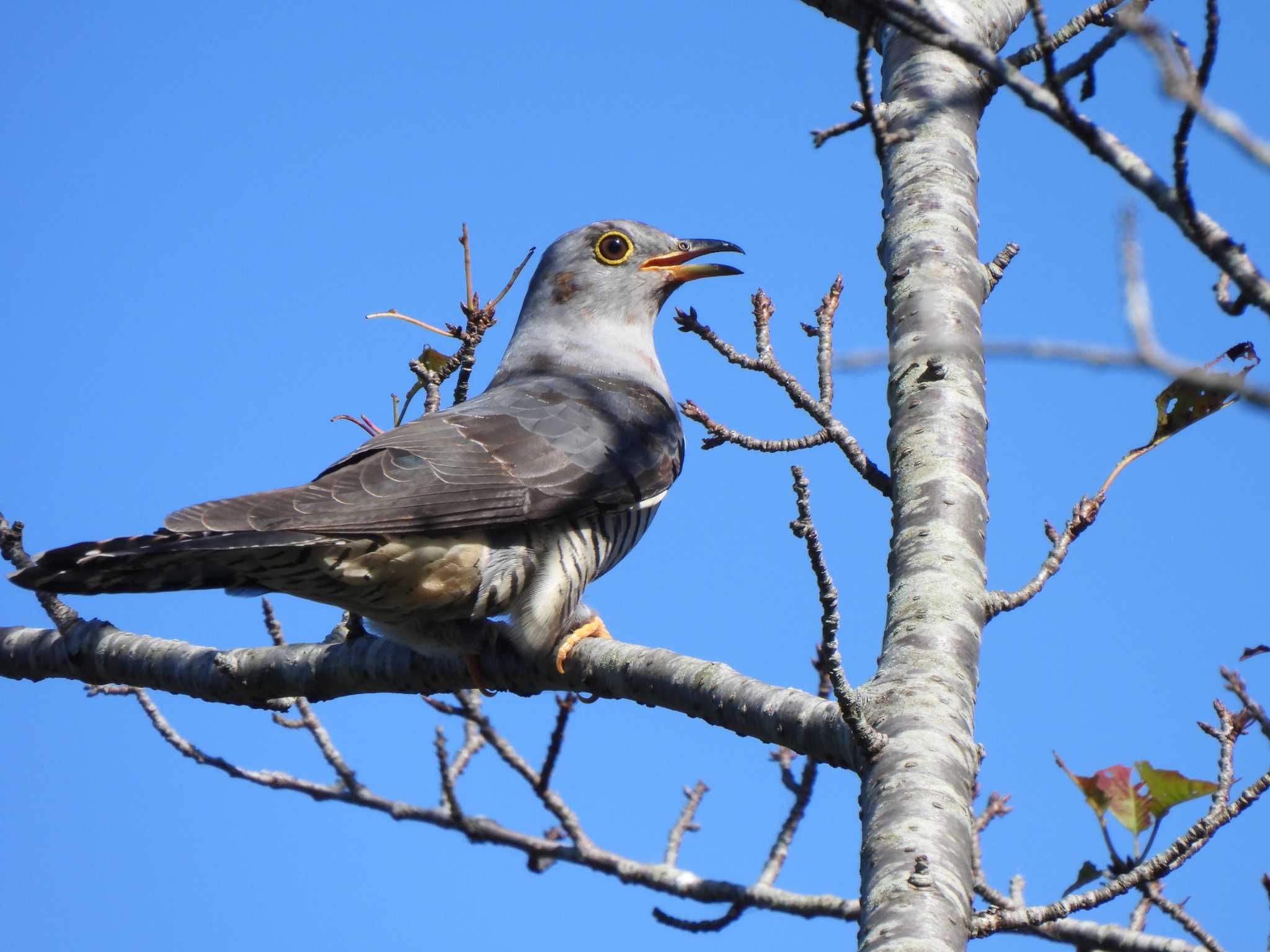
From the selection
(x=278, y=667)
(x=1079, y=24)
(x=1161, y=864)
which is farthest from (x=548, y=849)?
(x=1079, y=24)

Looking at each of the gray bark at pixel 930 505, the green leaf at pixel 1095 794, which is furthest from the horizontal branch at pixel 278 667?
the green leaf at pixel 1095 794

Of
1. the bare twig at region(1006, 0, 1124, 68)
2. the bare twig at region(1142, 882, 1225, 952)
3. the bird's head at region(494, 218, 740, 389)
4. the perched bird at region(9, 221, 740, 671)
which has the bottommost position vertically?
Answer: the bare twig at region(1142, 882, 1225, 952)

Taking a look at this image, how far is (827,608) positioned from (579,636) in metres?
1.35

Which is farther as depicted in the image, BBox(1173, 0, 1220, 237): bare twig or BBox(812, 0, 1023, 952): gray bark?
BBox(812, 0, 1023, 952): gray bark

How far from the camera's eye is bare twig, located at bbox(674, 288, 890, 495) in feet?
10.2

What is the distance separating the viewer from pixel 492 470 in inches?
150

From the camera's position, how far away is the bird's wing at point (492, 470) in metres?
3.28

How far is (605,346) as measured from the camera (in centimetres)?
519

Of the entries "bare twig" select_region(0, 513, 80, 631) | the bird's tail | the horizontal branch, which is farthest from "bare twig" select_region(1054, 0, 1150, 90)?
"bare twig" select_region(0, 513, 80, 631)

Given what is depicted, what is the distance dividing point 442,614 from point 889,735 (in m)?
1.71

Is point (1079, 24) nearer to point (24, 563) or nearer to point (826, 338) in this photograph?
point (826, 338)

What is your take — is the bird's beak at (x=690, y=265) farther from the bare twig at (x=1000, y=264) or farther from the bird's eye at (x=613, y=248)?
A: the bare twig at (x=1000, y=264)

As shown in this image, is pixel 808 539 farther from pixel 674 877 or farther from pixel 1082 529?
pixel 674 877

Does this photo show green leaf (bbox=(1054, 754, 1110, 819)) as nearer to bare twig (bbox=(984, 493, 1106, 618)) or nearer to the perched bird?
bare twig (bbox=(984, 493, 1106, 618))
